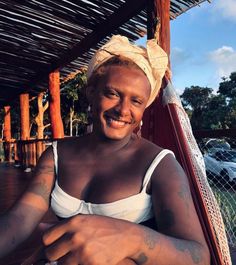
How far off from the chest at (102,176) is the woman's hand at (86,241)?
41 cm

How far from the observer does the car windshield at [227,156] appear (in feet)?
24.9

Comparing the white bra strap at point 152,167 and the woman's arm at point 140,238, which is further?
the white bra strap at point 152,167

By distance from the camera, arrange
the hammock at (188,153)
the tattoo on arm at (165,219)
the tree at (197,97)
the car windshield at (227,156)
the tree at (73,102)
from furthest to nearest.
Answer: the tree at (197,97)
the tree at (73,102)
the car windshield at (227,156)
the hammock at (188,153)
the tattoo on arm at (165,219)

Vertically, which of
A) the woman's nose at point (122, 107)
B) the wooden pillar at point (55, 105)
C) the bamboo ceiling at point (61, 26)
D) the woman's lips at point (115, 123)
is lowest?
the woman's lips at point (115, 123)

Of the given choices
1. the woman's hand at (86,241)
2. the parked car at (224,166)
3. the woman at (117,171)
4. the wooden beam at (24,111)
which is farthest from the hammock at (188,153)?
the wooden beam at (24,111)

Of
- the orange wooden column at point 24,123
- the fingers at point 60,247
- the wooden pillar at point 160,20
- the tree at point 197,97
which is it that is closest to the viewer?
the fingers at point 60,247

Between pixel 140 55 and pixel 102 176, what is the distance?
451mm

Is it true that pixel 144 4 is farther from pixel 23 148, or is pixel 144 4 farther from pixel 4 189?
pixel 23 148

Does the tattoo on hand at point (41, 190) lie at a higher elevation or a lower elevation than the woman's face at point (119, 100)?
lower

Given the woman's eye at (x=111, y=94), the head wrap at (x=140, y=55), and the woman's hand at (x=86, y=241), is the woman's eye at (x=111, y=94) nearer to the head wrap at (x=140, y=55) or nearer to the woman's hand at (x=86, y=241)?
the head wrap at (x=140, y=55)

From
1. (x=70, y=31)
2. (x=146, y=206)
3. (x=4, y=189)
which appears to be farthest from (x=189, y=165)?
(x=4, y=189)

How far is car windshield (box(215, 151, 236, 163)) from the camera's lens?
7.60 m

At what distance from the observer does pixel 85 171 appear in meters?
1.19

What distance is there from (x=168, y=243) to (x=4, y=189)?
5.86 meters
